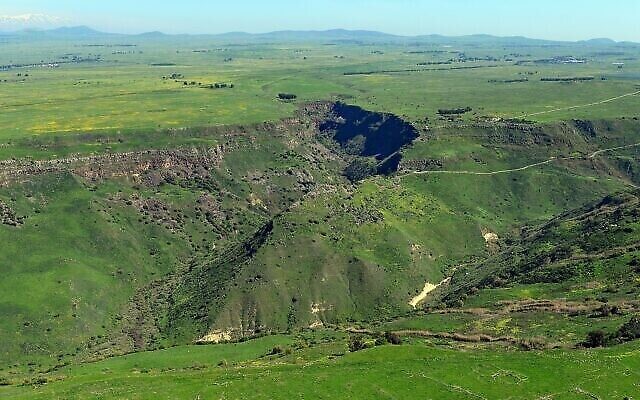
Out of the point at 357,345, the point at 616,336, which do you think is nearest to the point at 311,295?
the point at 357,345

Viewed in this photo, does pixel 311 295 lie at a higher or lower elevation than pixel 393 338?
lower

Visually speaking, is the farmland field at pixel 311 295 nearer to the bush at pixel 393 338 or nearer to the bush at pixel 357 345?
the bush at pixel 357 345

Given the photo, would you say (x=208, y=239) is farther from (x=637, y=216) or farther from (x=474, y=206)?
(x=637, y=216)

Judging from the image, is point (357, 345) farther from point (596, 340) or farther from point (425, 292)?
point (425, 292)

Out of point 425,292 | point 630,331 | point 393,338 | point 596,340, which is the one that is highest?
point 630,331

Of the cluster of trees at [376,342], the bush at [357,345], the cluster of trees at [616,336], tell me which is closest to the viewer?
the cluster of trees at [616,336]

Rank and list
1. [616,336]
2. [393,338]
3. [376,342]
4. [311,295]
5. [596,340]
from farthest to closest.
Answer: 1. [311,295]
2. [393,338]
3. [376,342]
4. [616,336]
5. [596,340]

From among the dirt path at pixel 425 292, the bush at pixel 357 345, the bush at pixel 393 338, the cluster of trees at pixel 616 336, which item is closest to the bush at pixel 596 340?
the cluster of trees at pixel 616 336

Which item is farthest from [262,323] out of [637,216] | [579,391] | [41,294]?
[637,216]

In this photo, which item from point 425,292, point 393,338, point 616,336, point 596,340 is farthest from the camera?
point 425,292

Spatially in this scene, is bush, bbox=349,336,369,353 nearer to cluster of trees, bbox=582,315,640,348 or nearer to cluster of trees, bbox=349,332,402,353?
cluster of trees, bbox=349,332,402,353
